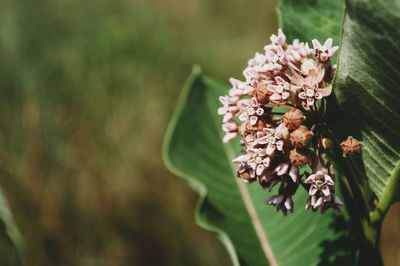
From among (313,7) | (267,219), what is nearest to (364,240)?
(267,219)

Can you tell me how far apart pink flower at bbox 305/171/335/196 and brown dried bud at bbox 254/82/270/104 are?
236 millimetres

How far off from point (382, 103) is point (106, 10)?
469cm

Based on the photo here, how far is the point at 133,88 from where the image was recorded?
151 inches

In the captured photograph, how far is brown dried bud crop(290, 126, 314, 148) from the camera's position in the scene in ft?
3.44


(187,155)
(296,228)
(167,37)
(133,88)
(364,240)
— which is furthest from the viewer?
(167,37)

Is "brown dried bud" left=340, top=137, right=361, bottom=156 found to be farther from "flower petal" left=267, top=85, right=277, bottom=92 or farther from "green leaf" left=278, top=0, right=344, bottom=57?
"green leaf" left=278, top=0, right=344, bottom=57

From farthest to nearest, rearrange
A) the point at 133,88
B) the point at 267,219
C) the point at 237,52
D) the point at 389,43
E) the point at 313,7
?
the point at 237,52, the point at 133,88, the point at 267,219, the point at 313,7, the point at 389,43

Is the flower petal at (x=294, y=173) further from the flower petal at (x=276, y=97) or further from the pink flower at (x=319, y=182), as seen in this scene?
the flower petal at (x=276, y=97)

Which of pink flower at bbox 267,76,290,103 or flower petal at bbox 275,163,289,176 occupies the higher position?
pink flower at bbox 267,76,290,103

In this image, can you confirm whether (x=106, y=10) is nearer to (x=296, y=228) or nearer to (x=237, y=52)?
(x=237, y=52)

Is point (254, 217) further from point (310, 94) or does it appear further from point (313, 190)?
point (310, 94)

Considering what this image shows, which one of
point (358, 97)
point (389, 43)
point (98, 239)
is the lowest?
point (98, 239)

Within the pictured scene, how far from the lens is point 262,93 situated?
3.74 ft

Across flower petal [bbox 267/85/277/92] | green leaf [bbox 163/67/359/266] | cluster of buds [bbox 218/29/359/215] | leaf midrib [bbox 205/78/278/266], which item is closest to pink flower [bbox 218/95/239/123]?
cluster of buds [bbox 218/29/359/215]
